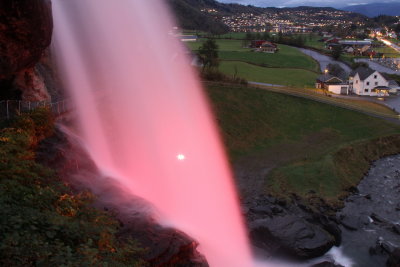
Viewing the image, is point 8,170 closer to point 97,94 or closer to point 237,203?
point 237,203

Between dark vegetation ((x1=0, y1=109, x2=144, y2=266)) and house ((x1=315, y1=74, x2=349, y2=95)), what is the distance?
191ft

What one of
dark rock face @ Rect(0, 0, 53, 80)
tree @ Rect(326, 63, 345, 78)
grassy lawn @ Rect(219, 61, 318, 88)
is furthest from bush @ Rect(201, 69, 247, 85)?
dark rock face @ Rect(0, 0, 53, 80)

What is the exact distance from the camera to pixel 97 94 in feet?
102

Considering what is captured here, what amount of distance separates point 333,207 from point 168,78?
27218mm

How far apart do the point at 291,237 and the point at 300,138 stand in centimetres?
2091

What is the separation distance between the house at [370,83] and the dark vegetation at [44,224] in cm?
6239

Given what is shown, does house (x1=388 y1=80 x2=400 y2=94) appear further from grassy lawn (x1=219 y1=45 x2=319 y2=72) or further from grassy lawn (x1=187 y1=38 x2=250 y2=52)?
grassy lawn (x1=187 y1=38 x2=250 y2=52)

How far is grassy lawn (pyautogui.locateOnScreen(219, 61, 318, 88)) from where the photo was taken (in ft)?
215

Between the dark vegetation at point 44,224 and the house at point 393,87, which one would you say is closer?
the dark vegetation at point 44,224

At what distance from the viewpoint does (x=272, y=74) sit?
7156 cm

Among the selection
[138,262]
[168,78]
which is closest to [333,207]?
[138,262]

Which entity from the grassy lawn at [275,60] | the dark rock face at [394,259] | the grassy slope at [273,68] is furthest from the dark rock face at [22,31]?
the grassy lawn at [275,60]

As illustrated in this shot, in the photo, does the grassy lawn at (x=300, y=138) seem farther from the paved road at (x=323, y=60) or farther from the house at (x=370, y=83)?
the paved road at (x=323, y=60)

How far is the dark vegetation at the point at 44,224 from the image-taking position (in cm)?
671
